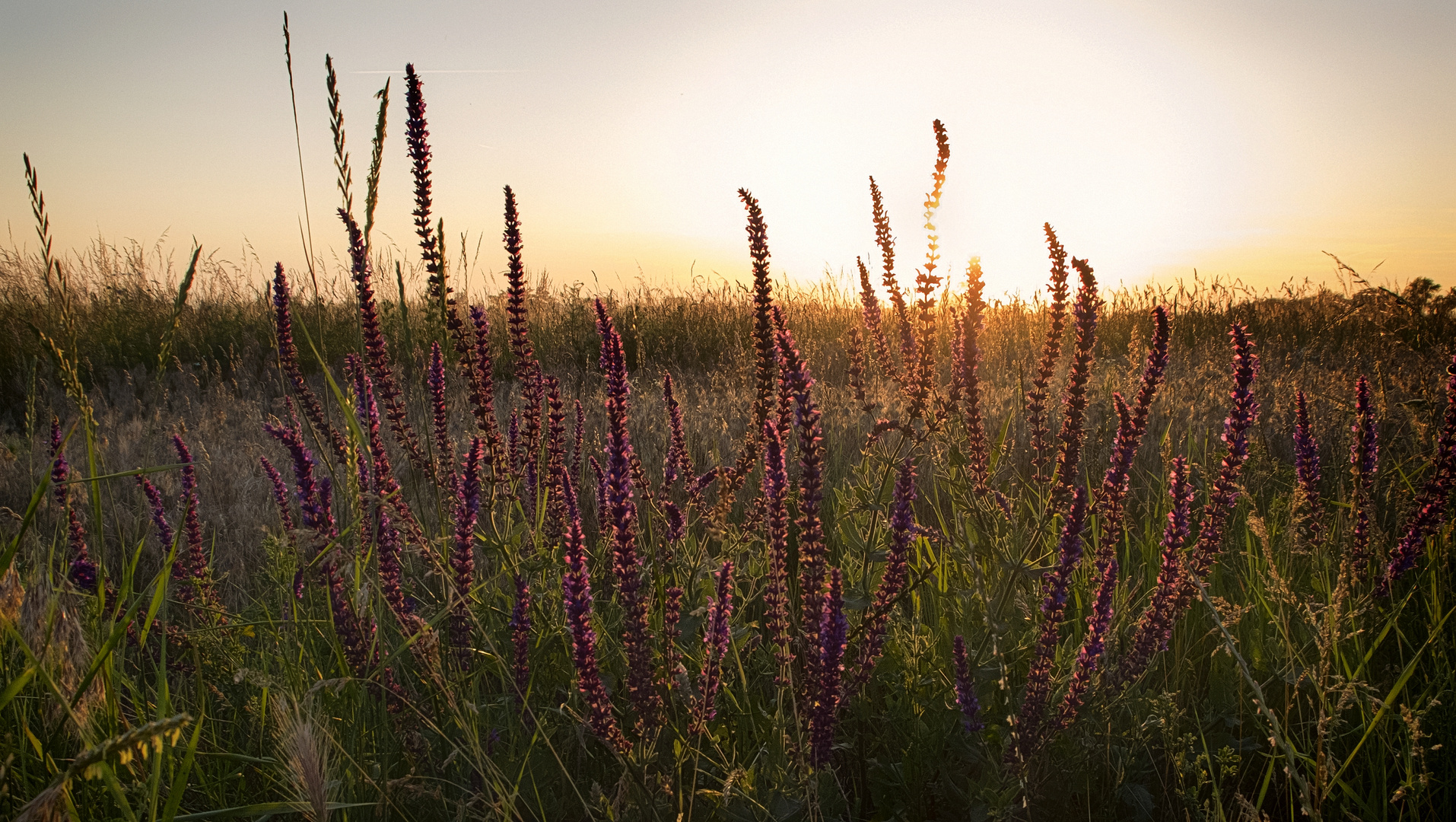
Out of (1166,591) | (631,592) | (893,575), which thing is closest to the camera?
(631,592)

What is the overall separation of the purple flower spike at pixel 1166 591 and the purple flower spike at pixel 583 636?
1.27m

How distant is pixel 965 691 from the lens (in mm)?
1740

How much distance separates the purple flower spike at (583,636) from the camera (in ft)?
4.68

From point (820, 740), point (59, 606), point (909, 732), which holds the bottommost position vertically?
point (909, 732)

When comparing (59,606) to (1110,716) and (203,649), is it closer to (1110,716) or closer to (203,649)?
(203,649)

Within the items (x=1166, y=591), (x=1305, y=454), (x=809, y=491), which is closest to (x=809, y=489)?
(x=809, y=491)

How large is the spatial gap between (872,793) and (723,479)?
0.86m

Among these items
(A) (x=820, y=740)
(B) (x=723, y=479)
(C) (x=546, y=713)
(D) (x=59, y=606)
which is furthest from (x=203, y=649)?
(A) (x=820, y=740)

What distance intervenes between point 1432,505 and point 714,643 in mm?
2211

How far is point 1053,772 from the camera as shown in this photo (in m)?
1.85

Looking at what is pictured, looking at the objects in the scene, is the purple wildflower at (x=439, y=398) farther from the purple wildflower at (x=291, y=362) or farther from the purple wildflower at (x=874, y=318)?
Answer: the purple wildflower at (x=874, y=318)

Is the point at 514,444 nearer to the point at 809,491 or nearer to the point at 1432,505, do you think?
the point at 809,491

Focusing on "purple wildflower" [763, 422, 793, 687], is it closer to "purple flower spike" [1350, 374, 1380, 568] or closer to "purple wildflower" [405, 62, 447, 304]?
"purple wildflower" [405, 62, 447, 304]

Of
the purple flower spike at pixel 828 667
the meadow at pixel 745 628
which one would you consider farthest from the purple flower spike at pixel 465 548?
the purple flower spike at pixel 828 667
